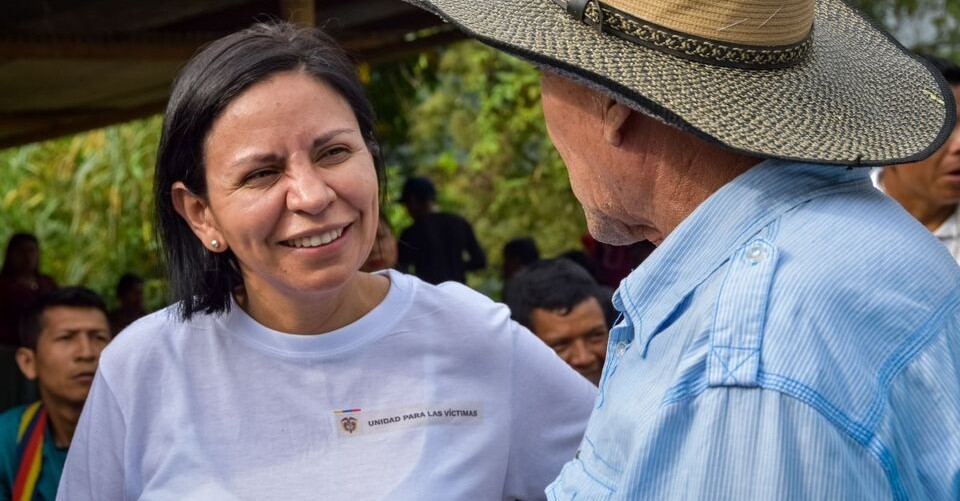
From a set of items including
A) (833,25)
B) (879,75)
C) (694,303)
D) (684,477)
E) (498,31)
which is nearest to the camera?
(684,477)

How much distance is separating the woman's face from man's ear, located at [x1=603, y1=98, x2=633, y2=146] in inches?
32.6

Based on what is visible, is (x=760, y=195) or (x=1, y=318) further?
(x=1, y=318)

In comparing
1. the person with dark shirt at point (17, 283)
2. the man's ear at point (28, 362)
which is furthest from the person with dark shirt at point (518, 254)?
the man's ear at point (28, 362)

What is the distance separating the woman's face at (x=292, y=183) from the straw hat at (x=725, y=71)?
701mm

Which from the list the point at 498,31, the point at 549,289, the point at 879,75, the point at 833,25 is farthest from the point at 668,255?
the point at 549,289

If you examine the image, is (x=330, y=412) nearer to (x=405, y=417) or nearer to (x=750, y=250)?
(x=405, y=417)

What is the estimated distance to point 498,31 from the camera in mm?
1565

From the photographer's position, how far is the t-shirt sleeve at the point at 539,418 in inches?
97.9

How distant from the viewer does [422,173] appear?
46.6 ft

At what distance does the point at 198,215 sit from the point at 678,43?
1251 millimetres

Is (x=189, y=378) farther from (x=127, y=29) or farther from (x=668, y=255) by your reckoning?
(x=127, y=29)

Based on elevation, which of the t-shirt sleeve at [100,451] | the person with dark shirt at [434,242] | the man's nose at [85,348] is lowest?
the person with dark shirt at [434,242]

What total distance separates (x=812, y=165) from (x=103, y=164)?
1251cm

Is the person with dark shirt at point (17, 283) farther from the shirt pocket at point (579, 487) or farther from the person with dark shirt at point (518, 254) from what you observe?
the shirt pocket at point (579, 487)
